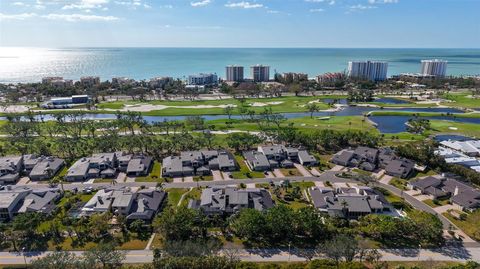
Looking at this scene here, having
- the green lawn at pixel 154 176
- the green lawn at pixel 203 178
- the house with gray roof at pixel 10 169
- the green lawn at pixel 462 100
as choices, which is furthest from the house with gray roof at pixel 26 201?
the green lawn at pixel 462 100

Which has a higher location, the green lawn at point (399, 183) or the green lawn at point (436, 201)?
the green lawn at point (399, 183)

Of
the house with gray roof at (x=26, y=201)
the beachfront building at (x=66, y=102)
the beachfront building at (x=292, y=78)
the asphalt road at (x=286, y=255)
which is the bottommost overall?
the asphalt road at (x=286, y=255)

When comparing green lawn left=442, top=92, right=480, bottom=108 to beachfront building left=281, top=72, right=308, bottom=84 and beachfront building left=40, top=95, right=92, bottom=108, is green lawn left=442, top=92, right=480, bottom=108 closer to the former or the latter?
beachfront building left=281, top=72, right=308, bottom=84

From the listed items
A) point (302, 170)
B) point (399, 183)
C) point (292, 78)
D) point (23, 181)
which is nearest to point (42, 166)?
A: point (23, 181)

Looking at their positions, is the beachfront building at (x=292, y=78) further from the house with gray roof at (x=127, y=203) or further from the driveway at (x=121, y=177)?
the house with gray roof at (x=127, y=203)

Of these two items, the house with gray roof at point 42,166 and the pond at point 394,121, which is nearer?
the house with gray roof at point 42,166
